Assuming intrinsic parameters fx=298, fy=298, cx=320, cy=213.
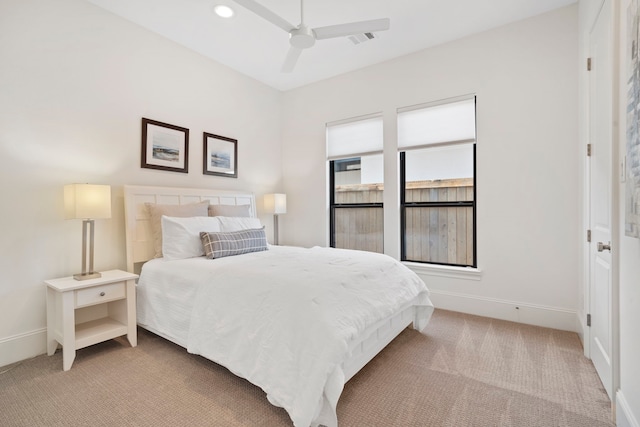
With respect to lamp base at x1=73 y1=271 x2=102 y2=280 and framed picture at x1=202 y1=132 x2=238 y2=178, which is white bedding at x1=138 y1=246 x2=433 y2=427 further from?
framed picture at x1=202 y1=132 x2=238 y2=178

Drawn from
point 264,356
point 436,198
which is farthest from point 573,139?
point 264,356

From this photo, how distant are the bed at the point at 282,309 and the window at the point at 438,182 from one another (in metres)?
1.11

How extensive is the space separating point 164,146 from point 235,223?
1197mm

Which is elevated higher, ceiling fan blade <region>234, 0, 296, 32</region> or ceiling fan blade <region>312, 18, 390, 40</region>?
ceiling fan blade <region>234, 0, 296, 32</region>

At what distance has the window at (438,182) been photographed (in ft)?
11.3

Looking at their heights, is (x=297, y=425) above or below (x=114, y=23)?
below

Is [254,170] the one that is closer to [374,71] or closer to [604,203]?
[374,71]

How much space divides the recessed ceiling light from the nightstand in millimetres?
2572

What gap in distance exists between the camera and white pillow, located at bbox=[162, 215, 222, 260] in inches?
110

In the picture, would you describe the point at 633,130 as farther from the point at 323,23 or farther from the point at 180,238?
the point at 180,238

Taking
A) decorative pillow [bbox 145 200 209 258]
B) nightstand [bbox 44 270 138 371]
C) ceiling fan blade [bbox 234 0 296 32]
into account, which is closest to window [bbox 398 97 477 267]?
ceiling fan blade [bbox 234 0 296 32]

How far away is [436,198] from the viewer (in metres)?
3.66

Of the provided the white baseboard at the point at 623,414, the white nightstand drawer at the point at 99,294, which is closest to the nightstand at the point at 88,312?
the white nightstand drawer at the point at 99,294

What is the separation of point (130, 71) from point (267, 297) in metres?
2.82
